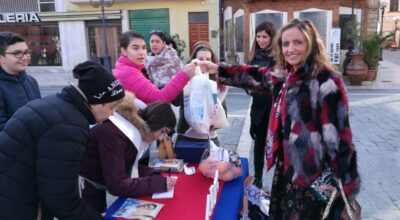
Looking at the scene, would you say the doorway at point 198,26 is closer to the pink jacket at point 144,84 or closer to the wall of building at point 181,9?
the wall of building at point 181,9

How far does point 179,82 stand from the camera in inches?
103

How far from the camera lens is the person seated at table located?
1908mm

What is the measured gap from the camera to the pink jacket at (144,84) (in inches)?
103

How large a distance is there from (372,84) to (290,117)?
10.6 meters

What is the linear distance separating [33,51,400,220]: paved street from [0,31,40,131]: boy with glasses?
259 cm

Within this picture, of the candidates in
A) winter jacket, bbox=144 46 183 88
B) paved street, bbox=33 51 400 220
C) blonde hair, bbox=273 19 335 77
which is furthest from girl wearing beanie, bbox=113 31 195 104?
paved street, bbox=33 51 400 220

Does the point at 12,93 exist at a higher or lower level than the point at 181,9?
lower

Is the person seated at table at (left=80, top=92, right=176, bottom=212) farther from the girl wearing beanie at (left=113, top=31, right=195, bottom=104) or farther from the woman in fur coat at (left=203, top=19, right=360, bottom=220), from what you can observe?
the woman in fur coat at (left=203, top=19, right=360, bottom=220)

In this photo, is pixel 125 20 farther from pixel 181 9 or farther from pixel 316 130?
pixel 316 130

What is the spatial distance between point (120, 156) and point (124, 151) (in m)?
0.04

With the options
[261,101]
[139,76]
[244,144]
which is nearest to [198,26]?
[244,144]

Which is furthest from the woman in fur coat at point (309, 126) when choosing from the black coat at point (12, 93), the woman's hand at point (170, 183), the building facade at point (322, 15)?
the building facade at point (322, 15)

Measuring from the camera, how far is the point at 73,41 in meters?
16.2

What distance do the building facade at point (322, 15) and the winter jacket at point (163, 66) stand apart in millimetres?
8520
